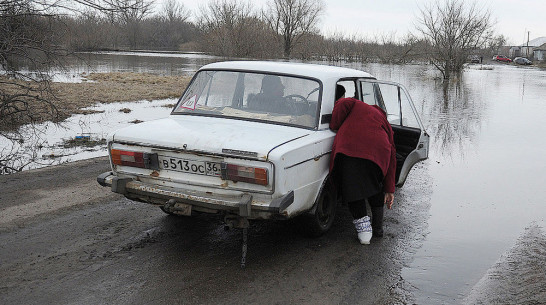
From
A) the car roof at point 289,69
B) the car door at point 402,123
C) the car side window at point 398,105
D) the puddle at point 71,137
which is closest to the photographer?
the car roof at point 289,69

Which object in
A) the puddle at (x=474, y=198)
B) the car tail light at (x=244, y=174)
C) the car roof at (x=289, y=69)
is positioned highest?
the car roof at (x=289, y=69)

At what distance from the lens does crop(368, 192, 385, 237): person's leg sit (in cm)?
515

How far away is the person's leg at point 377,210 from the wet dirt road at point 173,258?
0.12m

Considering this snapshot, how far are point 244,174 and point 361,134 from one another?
4.43 feet

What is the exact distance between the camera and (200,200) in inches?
163

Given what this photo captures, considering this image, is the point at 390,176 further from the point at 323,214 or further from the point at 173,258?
the point at 173,258

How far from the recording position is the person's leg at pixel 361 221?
5.00 m

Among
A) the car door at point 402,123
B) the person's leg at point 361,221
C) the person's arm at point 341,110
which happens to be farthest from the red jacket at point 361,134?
the car door at point 402,123

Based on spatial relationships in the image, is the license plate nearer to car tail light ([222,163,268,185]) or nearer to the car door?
car tail light ([222,163,268,185])

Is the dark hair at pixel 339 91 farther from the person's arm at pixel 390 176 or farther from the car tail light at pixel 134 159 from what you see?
the car tail light at pixel 134 159

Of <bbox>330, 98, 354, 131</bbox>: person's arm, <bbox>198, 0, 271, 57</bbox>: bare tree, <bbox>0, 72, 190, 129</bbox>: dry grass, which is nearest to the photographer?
<bbox>330, 98, 354, 131</bbox>: person's arm

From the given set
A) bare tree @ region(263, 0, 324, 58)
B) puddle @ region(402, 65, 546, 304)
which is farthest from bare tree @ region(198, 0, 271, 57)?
puddle @ region(402, 65, 546, 304)

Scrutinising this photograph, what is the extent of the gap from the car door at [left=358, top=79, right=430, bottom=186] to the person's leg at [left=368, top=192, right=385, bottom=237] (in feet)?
2.86

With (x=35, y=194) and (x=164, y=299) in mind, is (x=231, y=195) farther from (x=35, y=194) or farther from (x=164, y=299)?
(x=35, y=194)
